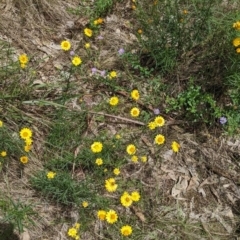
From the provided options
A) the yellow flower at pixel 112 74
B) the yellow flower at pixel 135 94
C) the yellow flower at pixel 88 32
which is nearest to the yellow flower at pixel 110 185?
the yellow flower at pixel 135 94

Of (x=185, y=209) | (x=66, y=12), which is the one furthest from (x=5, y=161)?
(x=66, y=12)

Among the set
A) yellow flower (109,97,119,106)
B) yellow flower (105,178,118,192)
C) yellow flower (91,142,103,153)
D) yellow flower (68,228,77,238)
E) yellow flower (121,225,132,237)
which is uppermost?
yellow flower (109,97,119,106)

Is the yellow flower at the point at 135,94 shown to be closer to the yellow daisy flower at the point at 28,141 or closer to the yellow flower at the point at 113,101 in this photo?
the yellow flower at the point at 113,101

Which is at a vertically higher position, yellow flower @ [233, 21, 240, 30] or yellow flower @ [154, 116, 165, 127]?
yellow flower @ [233, 21, 240, 30]

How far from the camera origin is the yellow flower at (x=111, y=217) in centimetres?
280

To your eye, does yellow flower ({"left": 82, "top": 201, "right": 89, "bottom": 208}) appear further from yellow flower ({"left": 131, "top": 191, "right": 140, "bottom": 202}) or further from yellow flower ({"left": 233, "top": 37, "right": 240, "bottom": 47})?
yellow flower ({"left": 233, "top": 37, "right": 240, "bottom": 47})

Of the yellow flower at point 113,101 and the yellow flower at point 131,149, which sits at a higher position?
the yellow flower at point 113,101

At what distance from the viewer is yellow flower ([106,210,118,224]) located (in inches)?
110

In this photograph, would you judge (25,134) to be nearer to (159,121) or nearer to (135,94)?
(135,94)

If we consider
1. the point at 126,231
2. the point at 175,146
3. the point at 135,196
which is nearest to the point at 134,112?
the point at 175,146

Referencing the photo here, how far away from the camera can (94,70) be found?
3.51m

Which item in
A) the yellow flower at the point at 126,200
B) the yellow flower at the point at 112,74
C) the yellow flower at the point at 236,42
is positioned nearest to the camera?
the yellow flower at the point at 126,200

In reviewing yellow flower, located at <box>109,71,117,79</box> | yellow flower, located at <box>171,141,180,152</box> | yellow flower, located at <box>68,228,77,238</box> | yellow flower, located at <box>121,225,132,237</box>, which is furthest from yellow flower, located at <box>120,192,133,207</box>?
yellow flower, located at <box>109,71,117,79</box>

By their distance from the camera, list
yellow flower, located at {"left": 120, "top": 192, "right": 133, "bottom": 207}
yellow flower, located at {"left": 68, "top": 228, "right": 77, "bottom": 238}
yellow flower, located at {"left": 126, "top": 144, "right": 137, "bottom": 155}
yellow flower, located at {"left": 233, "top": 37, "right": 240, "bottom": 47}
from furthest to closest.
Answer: yellow flower, located at {"left": 233, "top": 37, "right": 240, "bottom": 47} → yellow flower, located at {"left": 126, "top": 144, "right": 137, "bottom": 155} → yellow flower, located at {"left": 120, "top": 192, "right": 133, "bottom": 207} → yellow flower, located at {"left": 68, "top": 228, "right": 77, "bottom": 238}
